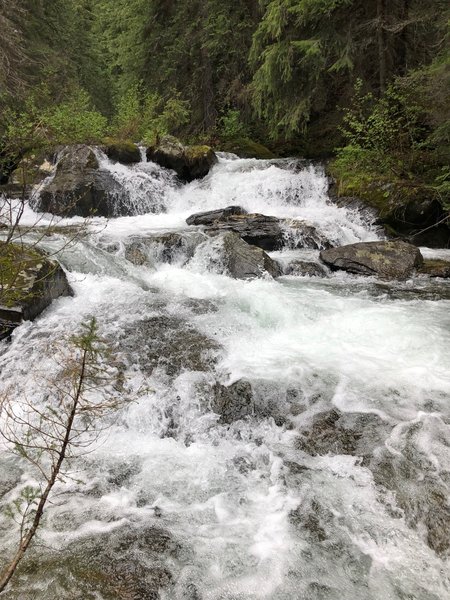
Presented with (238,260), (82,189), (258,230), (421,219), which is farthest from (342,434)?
(82,189)

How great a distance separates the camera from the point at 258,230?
9.79m

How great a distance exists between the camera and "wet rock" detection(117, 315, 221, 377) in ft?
15.9

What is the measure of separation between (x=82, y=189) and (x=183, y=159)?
3810 millimetres

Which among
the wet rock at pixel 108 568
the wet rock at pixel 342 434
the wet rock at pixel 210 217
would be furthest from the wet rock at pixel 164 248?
the wet rock at pixel 108 568

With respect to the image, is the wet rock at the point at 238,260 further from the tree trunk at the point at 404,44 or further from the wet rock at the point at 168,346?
the tree trunk at the point at 404,44

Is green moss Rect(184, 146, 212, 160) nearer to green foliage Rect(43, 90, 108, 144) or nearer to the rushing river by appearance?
green foliage Rect(43, 90, 108, 144)

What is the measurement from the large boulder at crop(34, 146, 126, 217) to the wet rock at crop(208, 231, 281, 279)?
4914mm

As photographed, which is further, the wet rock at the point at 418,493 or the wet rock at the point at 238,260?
the wet rock at the point at 238,260

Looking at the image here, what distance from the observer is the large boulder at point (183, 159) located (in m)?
13.8

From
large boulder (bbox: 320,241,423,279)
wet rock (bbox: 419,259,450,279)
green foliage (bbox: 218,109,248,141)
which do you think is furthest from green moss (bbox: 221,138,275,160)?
wet rock (bbox: 419,259,450,279)

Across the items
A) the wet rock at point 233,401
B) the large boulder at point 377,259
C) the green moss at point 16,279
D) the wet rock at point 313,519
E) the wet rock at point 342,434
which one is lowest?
the wet rock at point 313,519

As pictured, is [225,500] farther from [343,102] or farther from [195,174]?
[343,102]

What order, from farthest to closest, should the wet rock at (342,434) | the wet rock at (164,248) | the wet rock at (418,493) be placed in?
1. the wet rock at (164,248)
2. the wet rock at (342,434)
3. the wet rock at (418,493)

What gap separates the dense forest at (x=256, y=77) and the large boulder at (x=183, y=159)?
193cm
